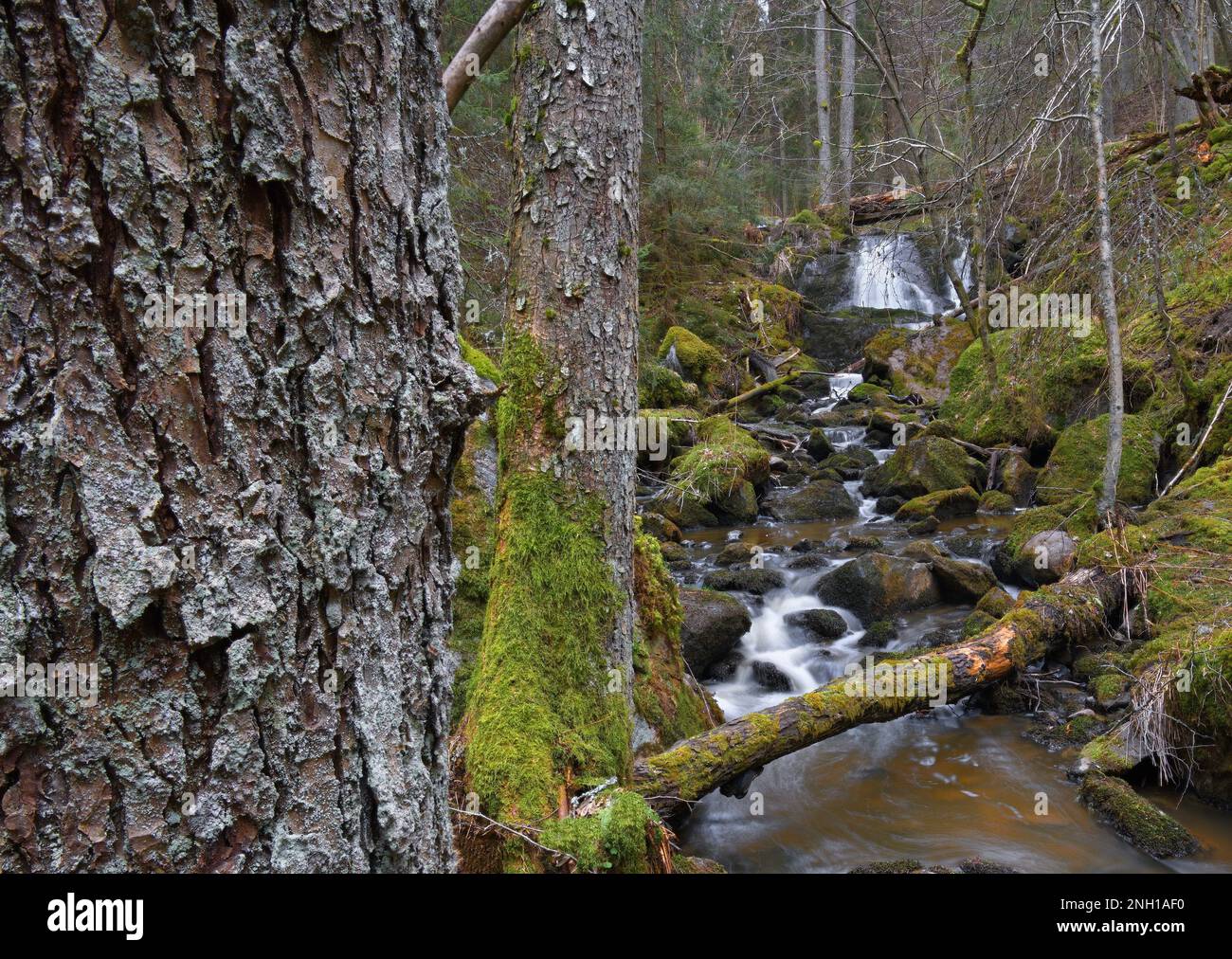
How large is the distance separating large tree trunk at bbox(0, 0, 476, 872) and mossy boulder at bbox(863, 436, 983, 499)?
11377 mm

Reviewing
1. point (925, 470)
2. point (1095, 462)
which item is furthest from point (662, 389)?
point (1095, 462)

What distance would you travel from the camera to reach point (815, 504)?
11.8 metres

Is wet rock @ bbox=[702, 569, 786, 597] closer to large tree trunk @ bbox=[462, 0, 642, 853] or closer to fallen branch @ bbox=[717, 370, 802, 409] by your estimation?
large tree trunk @ bbox=[462, 0, 642, 853]

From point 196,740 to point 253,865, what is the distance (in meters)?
0.24

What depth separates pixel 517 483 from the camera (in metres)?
3.34

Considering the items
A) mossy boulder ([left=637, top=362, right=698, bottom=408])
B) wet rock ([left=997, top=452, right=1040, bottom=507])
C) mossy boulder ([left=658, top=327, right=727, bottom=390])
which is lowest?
wet rock ([left=997, top=452, right=1040, bottom=507])

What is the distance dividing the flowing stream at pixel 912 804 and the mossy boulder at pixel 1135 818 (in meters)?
0.06

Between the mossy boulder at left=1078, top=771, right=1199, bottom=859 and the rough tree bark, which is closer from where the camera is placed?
the mossy boulder at left=1078, top=771, right=1199, bottom=859

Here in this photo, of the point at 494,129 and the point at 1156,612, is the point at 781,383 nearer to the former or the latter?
the point at 494,129

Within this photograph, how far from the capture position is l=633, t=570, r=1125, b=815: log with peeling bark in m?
3.96

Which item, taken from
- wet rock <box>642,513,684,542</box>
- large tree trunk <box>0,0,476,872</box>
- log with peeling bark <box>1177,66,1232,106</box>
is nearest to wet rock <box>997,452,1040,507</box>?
wet rock <box>642,513,684,542</box>
